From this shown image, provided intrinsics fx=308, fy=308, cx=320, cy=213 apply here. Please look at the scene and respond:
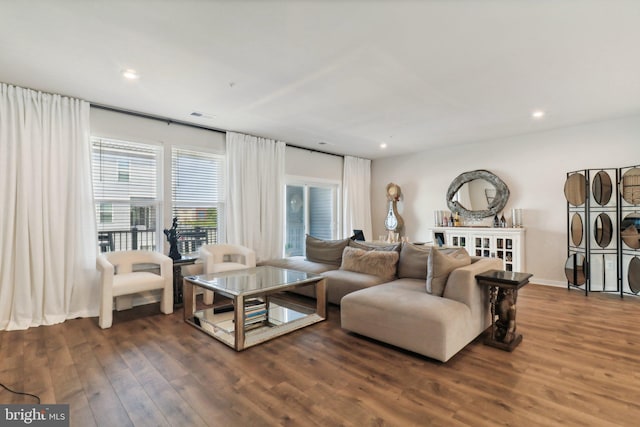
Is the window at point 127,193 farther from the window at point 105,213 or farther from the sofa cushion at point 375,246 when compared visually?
the sofa cushion at point 375,246

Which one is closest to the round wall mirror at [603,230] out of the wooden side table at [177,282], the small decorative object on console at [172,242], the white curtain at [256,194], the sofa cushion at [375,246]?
the sofa cushion at [375,246]

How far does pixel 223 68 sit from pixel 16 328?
331 centimetres

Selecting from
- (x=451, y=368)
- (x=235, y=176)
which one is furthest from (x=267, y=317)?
(x=235, y=176)

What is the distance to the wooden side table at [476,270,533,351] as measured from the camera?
103 inches

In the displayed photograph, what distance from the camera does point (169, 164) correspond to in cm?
436

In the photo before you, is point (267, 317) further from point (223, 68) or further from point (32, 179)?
point (32, 179)

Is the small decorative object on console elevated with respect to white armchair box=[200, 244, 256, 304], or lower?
elevated

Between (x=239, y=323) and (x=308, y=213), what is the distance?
392 centimetres

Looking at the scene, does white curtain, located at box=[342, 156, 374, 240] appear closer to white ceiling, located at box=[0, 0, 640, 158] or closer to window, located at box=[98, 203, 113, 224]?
white ceiling, located at box=[0, 0, 640, 158]

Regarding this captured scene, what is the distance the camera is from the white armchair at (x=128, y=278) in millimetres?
3199

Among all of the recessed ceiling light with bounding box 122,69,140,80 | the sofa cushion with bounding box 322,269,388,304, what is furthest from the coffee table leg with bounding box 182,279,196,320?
the recessed ceiling light with bounding box 122,69,140,80

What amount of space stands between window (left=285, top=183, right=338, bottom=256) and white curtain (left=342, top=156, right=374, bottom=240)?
0.24 meters

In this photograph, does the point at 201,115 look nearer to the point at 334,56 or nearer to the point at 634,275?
the point at 334,56

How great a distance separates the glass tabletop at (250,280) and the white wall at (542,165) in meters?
3.89
